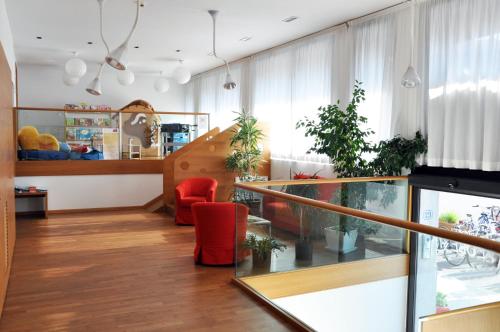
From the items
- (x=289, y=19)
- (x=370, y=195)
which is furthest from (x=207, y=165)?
(x=370, y=195)

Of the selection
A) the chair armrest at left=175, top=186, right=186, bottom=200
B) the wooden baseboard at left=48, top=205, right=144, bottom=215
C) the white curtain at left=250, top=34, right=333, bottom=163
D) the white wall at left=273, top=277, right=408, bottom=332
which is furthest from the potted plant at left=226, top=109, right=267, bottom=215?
the white wall at left=273, top=277, right=408, bottom=332

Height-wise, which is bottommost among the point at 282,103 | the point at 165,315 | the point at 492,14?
the point at 165,315

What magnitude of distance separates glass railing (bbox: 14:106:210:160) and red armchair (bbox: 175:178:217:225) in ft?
5.36

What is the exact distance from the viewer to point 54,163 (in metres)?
9.09

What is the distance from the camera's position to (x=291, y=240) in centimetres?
484

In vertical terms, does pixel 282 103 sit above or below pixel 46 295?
above

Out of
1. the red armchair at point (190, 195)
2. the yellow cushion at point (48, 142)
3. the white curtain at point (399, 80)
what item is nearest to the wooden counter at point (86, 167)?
the yellow cushion at point (48, 142)

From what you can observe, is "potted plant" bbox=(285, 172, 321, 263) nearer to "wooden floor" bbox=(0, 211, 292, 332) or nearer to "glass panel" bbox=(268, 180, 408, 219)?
"glass panel" bbox=(268, 180, 408, 219)

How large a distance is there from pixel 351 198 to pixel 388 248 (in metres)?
1.37

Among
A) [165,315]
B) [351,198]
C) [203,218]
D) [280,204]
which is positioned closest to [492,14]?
[351,198]

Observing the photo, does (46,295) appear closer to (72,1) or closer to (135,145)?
(72,1)

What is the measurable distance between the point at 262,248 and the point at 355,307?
1.10 m

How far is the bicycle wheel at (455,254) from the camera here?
2671 mm

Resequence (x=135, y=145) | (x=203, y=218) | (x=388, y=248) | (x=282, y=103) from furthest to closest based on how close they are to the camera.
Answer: (x=135, y=145) → (x=282, y=103) → (x=203, y=218) → (x=388, y=248)
